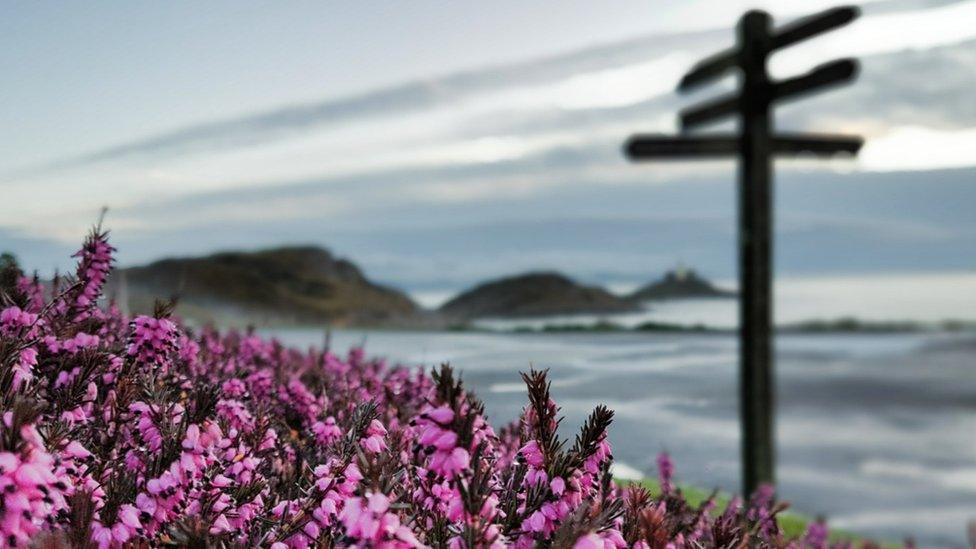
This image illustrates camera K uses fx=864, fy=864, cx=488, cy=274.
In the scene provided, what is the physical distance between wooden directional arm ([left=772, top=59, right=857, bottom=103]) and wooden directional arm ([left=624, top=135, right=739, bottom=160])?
859mm

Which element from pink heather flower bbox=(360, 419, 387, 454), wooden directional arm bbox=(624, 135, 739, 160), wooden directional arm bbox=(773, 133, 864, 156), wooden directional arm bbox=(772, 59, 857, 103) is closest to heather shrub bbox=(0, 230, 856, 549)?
pink heather flower bbox=(360, 419, 387, 454)

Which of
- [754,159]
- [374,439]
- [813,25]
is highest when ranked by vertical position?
[813,25]

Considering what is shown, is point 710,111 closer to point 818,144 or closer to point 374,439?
point 818,144

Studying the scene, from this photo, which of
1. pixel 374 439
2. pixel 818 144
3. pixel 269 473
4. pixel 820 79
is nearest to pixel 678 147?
pixel 820 79

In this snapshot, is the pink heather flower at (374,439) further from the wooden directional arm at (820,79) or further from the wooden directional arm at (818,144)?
the wooden directional arm at (818,144)

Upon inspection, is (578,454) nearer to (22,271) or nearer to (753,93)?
(22,271)

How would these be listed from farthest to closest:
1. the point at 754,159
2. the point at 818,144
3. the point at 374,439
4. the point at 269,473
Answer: the point at 818,144 < the point at 754,159 < the point at 269,473 < the point at 374,439

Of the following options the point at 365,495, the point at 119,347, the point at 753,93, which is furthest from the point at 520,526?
the point at 753,93

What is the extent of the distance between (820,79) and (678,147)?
71.0 inches

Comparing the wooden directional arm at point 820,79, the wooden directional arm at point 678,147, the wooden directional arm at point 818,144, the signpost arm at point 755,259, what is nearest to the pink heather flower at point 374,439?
the wooden directional arm at point 678,147

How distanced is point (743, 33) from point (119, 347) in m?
8.74

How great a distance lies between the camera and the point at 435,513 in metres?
2.88

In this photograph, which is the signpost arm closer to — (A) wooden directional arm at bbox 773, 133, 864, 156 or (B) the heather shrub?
(A) wooden directional arm at bbox 773, 133, 864, 156

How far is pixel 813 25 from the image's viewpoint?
10383 millimetres
